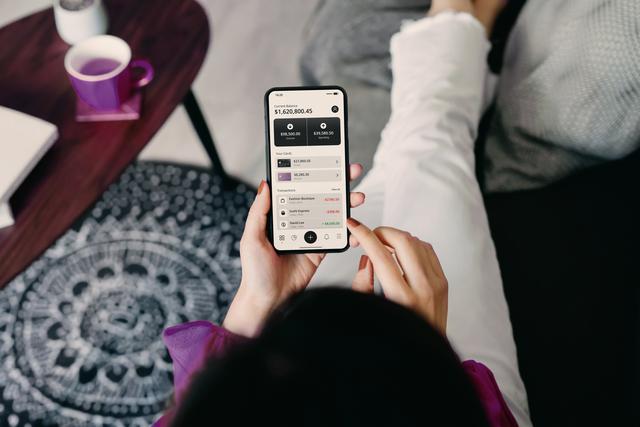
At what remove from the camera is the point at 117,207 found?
1.40 meters

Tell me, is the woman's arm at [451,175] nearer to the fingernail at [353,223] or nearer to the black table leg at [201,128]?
the fingernail at [353,223]

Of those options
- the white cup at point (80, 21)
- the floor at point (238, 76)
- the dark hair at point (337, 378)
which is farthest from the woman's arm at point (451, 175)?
the floor at point (238, 76)

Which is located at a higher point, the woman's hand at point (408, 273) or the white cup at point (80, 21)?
the white cup at point (80, 21)

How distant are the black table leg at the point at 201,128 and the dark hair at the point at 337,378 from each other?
2.78 ft

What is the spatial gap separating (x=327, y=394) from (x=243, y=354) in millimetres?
60

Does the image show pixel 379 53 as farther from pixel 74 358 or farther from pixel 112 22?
pixel 74 358

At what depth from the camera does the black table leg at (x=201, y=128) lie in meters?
1.21

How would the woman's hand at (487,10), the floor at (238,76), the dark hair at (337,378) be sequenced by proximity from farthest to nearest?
the floor at (238,76)
the woman's hand at (487,10)
the dark hair at (337,378)

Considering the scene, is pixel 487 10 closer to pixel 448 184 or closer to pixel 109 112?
pixel 448 184

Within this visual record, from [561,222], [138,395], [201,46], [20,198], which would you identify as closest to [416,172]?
[561,222]

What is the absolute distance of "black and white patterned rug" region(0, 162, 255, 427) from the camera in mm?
1172

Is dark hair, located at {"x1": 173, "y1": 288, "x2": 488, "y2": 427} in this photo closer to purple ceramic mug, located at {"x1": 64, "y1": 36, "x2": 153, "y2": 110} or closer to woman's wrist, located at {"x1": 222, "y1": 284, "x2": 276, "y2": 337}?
woman's wrist, located at {"x1": 222, "y1": 284, "x2": 276, "y2": 337}

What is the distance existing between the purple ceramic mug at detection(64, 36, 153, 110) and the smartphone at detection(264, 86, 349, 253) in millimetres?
350

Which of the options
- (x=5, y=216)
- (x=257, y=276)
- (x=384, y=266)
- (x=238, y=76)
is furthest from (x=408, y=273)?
(x=238, y=76)
